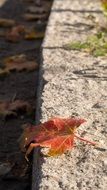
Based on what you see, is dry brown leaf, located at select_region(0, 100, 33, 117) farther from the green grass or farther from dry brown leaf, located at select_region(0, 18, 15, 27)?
dry brown leaf, located at select_region(0, 18, 15, 27)

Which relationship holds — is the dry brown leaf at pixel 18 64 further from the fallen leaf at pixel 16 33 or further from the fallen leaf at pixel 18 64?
the fallen leaf at pixel 16 33

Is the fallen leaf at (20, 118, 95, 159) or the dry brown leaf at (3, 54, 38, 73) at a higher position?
the fallen leaf at (20, 118, 95, 159)

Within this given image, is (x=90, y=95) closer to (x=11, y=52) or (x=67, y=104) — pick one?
(x=67, y=104)

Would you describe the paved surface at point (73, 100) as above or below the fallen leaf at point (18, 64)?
above

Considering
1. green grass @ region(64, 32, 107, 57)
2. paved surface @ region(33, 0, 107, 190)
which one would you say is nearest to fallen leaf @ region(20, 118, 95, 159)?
paved surface @ region(33, 0, 107, 190)

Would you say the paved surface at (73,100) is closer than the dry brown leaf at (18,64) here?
Yes

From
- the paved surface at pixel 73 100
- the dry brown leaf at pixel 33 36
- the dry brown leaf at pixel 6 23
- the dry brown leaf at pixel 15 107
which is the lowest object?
the dry brown leaf at pixel 6 23

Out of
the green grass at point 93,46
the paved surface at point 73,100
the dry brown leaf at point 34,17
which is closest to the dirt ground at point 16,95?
the dry brown leaf at point 34,17
